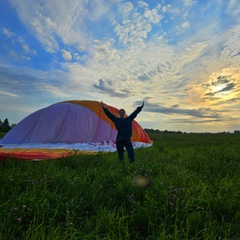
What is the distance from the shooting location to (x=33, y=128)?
1628cm

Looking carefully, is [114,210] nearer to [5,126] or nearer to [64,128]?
[64,128]

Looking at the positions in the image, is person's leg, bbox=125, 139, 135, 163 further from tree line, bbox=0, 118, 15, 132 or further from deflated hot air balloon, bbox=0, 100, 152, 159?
tree line, bbox=0, 118, 15, 132

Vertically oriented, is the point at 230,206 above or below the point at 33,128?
below

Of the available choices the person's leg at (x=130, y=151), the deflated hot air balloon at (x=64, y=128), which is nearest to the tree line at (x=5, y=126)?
the deflated hot air balloon at (x=64, y=128)

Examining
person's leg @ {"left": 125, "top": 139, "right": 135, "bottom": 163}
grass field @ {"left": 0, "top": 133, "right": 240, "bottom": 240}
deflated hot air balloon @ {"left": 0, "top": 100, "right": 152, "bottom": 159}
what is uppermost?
deflated hot air balloon @ {"left": 0, "top": 100, "right": 152, "bottom": 159}

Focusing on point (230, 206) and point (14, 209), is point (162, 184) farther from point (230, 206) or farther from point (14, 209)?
point (14, 209)

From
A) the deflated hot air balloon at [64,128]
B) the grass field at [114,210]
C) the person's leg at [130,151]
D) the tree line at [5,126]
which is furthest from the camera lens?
the tree line at [5,126]

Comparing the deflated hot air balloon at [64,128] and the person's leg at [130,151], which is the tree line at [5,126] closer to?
the deflated hot air balloon at [64,128]

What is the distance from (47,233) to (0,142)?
1508 centimetres

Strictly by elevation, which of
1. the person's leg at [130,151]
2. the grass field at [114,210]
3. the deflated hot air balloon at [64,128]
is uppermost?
the deflated hot air balloon at [64,128]

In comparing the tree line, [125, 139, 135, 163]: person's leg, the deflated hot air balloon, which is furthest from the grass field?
the tree line

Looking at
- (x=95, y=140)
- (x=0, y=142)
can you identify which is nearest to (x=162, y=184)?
(x=95, y=140)

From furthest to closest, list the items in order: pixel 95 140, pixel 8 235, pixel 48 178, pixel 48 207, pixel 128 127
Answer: pixel 95 140
pixel 128 127
pixel 48 178
pixel 48 207
pixel 8 235

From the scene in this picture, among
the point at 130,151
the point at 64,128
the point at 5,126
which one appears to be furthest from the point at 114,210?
the point at 5,126
